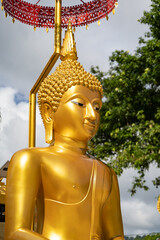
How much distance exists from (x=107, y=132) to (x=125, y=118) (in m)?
0.68

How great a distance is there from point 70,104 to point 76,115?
10 centimetres

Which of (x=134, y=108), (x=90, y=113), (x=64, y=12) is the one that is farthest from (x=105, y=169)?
(x=134, y=108)

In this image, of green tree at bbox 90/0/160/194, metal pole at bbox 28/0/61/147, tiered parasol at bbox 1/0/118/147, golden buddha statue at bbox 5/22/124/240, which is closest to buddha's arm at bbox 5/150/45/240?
golden buddha statue at bbox 5/22/124/240

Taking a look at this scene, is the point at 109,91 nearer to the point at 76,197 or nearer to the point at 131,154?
the point at 131,154

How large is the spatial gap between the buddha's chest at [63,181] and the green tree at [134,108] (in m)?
7.02

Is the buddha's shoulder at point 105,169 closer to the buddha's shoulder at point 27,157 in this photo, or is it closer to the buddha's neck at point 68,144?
the buddha's neck at point 68,144

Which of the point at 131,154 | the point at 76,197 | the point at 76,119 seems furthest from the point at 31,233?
the point at 131,154

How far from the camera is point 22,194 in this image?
267 centimetres

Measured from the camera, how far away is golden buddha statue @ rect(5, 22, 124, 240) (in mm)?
2693

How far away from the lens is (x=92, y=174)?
297 centimetres

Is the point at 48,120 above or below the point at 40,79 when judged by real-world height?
below

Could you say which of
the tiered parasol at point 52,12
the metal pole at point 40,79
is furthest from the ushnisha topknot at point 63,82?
the tiered parasol at point 52,12

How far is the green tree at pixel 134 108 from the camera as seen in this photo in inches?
395

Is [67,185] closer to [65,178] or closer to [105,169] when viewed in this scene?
[65,178]
